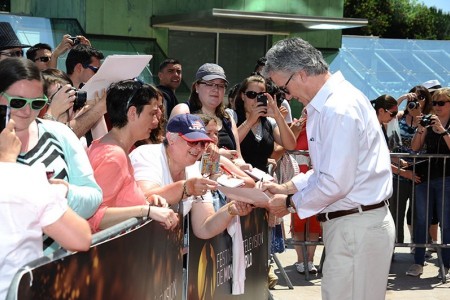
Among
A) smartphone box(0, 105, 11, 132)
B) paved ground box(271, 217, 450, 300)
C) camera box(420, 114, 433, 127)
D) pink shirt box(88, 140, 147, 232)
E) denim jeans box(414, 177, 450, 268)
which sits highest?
smartphone box(0, 105, 11, 132)

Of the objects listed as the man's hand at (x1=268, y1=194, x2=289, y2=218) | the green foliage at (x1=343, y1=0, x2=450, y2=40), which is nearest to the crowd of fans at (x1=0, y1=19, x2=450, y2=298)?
the man's hand at (x1=268, y1=194, x2=289, y2=218)

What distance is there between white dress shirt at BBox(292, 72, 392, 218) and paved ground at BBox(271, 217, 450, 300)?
145 inches

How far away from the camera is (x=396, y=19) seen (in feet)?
256

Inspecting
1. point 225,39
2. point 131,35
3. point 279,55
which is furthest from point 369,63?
point 279,55

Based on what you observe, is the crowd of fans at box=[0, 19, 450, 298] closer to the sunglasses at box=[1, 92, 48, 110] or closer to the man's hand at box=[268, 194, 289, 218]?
the sunglasses at box=[1, 92, 48, 110]

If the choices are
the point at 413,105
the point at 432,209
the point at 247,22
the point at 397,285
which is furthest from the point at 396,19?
the point at 397,285

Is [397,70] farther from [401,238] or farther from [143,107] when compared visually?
[143,107]

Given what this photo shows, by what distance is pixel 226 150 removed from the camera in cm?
774

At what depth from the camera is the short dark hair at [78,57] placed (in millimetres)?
8234

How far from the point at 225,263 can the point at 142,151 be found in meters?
1.24

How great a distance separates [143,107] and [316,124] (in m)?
1.13

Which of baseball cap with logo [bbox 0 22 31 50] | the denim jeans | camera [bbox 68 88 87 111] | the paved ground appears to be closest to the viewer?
camera [bbox 68 88 87 111]

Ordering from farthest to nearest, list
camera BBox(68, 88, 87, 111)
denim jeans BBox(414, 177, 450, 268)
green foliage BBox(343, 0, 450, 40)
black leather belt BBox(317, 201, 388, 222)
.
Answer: green foliage BBox(343, 0, 450, 40)
denim jeans BBox(414, 177, 450, 268)
camera BBox(68, 88, 87, 111)
black leather belt BBox(317, 201, 388, 222)

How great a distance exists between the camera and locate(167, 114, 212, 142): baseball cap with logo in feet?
19.2
